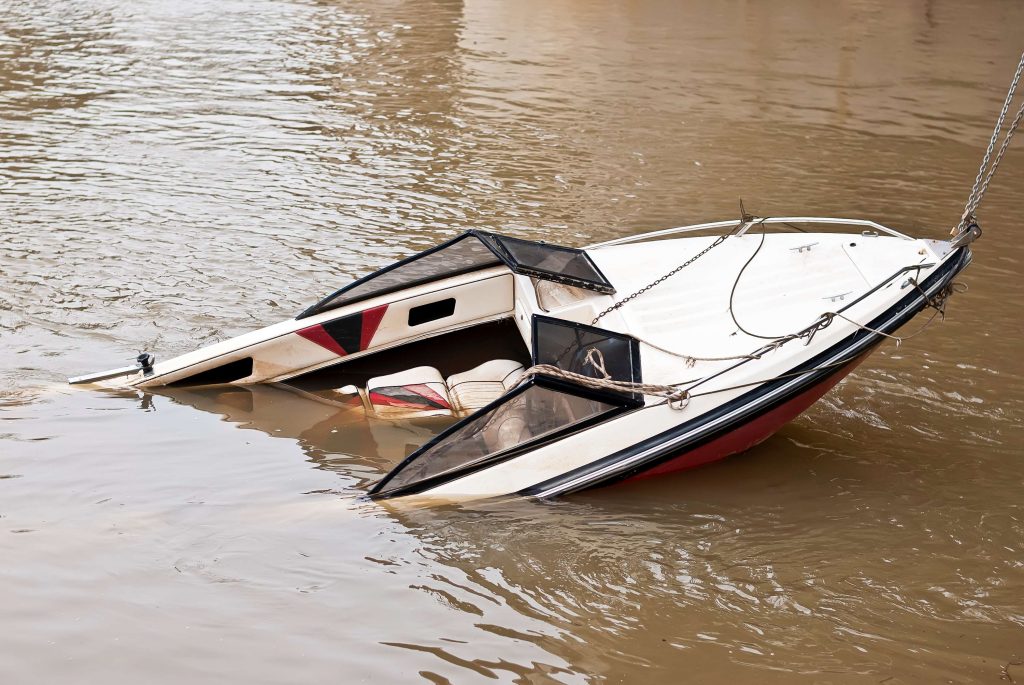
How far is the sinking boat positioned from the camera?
514 centimetres

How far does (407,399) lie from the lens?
6234 millimetres

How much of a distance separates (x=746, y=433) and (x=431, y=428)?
74.0 inches

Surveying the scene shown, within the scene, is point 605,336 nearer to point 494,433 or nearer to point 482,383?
point 494,433

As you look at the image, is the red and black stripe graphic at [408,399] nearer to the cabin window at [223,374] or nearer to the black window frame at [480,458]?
→ the cabin window at [223,374]

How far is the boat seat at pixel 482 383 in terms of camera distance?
6246mm

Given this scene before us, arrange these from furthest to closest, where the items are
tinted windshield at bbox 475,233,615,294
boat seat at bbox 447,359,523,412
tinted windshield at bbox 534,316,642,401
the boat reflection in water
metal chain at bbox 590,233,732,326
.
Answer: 1. boat seat at bbox 447,359,523,412
2. tinted windshield at bbox 475,233,615,294
3. metal chain at bbox 590,233,732,326
4. the boat reflection in water
5. tinted windshield at bbox 534,316,642,401

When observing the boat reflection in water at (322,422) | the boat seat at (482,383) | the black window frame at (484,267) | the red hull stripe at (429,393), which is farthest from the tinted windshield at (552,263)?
the boat reflection in water at (322,422)

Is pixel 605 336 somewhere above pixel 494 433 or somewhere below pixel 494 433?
above

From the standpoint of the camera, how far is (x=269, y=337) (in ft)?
20.6

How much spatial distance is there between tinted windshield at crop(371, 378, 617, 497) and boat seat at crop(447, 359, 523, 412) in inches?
41.4

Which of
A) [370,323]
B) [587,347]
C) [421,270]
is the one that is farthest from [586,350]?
[370,323]

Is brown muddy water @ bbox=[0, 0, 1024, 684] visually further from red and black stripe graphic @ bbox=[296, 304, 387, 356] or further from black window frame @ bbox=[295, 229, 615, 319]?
black window frame @ bbox=[295, 229, 615, 319]

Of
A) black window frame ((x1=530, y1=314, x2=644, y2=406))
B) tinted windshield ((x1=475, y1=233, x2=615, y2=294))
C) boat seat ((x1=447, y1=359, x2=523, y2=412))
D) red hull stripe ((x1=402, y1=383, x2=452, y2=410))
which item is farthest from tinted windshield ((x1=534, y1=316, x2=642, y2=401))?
red hull stripe ((x1=402, y1=383, x2=452, y2=410))

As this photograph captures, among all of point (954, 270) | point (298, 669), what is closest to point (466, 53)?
point (954, 270)
